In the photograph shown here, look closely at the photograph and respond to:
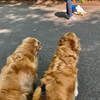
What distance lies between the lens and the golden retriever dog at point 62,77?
2.79 metres

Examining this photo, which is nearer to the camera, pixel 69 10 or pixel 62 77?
pixel 62 77

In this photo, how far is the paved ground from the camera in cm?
430

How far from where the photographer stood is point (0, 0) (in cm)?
921

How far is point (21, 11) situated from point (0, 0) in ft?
6.22

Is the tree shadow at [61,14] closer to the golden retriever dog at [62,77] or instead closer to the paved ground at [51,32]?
the paved ground at [51,32]

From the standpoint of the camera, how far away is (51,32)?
6184 millimetres

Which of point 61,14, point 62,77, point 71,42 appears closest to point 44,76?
point 62,77

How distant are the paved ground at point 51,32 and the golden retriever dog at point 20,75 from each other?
872 millimetres

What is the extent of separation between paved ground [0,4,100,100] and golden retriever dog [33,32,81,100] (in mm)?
863

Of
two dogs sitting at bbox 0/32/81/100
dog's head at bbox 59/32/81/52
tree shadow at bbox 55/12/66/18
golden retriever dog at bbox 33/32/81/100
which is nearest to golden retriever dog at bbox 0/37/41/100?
two dogs sitting at bbox 0/32/81/100

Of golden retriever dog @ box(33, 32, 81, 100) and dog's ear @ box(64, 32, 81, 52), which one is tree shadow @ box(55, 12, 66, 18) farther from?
golden retriever dog @ box(33, 32, 81, 100)

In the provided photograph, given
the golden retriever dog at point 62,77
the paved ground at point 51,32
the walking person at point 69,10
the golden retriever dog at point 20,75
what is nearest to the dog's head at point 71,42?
the golden retriever dog at point 62,77

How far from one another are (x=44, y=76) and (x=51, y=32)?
3.17 m

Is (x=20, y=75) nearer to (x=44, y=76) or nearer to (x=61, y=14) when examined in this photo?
(x=44, y=76)
